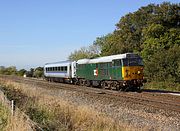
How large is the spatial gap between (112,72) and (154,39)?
2056 centimetres

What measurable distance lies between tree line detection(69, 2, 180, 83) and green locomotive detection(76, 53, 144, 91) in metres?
6.54

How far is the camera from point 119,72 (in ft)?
96.5

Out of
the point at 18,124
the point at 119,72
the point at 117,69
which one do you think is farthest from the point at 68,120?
the point at 117,69

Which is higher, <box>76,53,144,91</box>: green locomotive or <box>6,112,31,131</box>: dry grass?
<box>76,53,144,91</box>: green locomotive

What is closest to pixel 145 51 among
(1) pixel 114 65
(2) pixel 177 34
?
(2) pixel 177 34

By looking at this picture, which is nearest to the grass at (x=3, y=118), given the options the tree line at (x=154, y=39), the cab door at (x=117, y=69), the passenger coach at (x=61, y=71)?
the cab door at (x=117, y=69)

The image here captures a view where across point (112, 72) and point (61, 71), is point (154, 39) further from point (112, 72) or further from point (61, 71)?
point (112, 72)

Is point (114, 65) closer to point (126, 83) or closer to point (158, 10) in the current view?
point (126, 83)

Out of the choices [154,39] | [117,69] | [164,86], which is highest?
[154,39]

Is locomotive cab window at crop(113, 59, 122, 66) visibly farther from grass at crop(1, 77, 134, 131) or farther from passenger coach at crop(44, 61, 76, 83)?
grass at crop(1, 77, 134, 131)

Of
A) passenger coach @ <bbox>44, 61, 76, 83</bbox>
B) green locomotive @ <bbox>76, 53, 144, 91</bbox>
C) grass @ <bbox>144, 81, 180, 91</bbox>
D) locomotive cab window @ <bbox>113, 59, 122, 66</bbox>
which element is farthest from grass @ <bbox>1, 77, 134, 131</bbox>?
passenger coach @ <bbox>44, 61, 76, 83</bbox>

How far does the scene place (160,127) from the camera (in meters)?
12.9

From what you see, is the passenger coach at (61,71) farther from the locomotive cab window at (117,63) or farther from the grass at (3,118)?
the grass at (3,118)

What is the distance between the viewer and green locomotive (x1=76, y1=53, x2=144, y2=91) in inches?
1144
